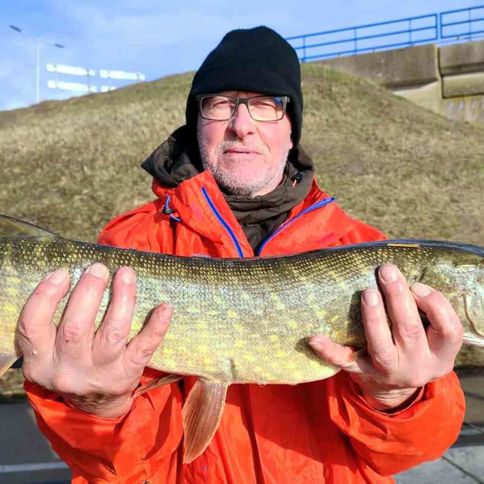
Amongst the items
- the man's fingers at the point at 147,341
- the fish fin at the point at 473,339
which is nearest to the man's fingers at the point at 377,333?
the fish fin at the point at 473,339

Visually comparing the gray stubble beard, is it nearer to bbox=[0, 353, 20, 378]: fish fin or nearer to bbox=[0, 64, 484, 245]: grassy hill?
bbox=[0, 353, 20, 378]: fish fin

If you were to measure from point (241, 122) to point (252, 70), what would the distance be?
0.34 metres

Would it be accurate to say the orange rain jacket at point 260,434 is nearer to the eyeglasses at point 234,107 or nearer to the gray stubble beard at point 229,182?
the gray stubble beard at point 229,182

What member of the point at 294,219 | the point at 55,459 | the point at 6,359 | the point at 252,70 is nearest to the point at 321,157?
the point at 55,459

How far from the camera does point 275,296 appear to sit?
2.02m

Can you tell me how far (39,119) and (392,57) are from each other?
11.7m

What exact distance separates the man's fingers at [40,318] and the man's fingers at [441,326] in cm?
120

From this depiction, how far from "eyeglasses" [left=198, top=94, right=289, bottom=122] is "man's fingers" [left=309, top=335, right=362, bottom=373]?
3.42ft

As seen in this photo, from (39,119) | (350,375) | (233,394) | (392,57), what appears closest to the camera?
(350,375)

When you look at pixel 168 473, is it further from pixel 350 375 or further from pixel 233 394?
pixel 350 375

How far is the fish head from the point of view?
2000mm

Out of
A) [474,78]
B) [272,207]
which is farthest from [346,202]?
[474,78]

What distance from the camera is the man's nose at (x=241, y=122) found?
2344 millimetres

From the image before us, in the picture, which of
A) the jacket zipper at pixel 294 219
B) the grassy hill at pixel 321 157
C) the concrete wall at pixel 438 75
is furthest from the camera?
the concrete wall at pixel 438 75
